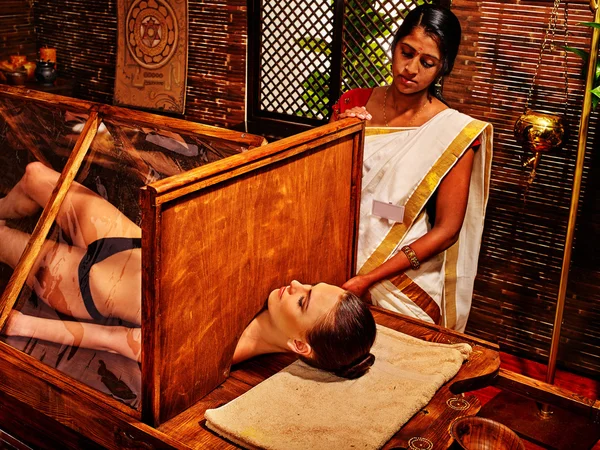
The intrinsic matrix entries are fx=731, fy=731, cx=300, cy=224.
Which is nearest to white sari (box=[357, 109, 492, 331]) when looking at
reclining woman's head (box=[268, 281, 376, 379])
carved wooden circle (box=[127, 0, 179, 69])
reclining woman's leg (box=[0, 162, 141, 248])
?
reclining woman's head (box=[268, 281, 376, 379])

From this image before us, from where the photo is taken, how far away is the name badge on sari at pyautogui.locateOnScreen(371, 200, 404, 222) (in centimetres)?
265

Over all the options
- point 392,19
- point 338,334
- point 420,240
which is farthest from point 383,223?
point 392,19

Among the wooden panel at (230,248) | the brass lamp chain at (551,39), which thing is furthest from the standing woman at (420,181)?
the brass lamp chain at (551,39)

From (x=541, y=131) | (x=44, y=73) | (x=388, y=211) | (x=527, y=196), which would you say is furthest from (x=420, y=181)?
(x=44, y=73)

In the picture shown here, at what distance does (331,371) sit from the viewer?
1.83 meters

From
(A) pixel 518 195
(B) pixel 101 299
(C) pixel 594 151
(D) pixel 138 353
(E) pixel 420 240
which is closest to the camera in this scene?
(D) pixel 138 353

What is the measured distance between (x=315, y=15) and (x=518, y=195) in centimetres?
144

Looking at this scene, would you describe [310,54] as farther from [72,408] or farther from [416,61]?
[72,408]

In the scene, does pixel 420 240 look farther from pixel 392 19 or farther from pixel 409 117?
pixel 392 19

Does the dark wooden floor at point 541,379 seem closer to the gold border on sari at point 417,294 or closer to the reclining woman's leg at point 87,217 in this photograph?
the gold border on sari at point 417,294

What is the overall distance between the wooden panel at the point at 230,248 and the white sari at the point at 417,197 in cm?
54

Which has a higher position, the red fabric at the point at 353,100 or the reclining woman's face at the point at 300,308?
the red fabric at the point at 353,100

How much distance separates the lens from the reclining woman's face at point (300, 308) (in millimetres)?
1847

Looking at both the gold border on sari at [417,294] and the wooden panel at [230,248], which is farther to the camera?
the gold border on sari at [417,294]
